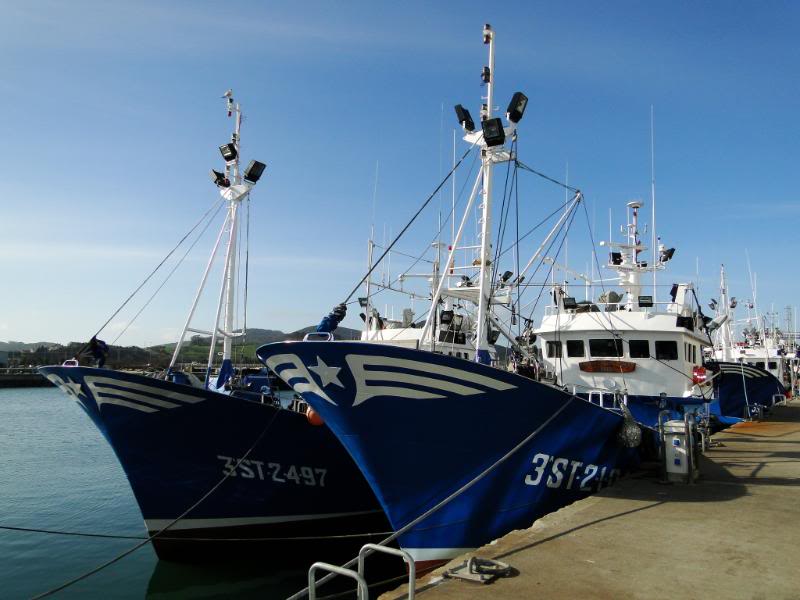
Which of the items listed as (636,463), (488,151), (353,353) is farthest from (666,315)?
(353,353)

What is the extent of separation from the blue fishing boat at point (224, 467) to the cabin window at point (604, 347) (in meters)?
6.28

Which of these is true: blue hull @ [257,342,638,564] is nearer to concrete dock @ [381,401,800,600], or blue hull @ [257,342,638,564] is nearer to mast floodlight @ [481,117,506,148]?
concrete dock @ [381,401,800,600]

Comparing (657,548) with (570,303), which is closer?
(657,548)

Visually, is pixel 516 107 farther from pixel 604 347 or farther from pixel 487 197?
pixel 604 347

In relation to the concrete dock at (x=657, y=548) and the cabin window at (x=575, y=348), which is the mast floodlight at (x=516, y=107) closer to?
the cabin window at (x=575, y=348)

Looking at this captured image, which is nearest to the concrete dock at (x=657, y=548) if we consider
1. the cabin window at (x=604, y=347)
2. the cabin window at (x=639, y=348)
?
the cabin window at (x=639, y=348)

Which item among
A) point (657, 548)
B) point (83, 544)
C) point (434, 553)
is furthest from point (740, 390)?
point (83, 544)

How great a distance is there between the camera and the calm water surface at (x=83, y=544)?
10469mm

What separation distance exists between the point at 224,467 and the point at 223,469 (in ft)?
0.15

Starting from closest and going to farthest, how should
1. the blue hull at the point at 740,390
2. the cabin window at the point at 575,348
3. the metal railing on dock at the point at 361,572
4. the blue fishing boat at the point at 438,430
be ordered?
1. the metal railing on dock at the point at 361,572
2. the blue fishing boat at the point at 438,430
3. the cabin window at the point at 575,348
4. the blue hull at the point at 740,390

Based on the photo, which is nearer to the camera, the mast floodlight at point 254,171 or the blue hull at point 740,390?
the mast floodlight at point 254,171

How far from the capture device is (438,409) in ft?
26.4

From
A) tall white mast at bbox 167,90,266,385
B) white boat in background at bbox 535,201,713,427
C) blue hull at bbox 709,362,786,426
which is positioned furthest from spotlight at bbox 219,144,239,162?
blue hull at bbox 709,362,786,426

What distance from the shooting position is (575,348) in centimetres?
1441
